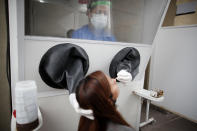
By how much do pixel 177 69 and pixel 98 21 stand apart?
2.14 m

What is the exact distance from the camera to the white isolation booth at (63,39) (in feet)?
2.69

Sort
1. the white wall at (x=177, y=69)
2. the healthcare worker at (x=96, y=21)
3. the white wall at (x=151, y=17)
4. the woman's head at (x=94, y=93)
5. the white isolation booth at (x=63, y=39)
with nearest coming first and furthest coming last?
the woman's head at (x=94, y=93) → the white isolation booth at (x=63, y=39) → the healthcare worker at (x=96, y=21) → the white wall at (x=151, y=17) → the white wall at (x=177, y=69)

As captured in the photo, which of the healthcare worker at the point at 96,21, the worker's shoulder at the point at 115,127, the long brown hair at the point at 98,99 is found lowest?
the worker's shoulder at the point at 115,127

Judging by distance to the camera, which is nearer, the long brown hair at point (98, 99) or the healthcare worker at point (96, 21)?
the long brown hair at point (98, 99)

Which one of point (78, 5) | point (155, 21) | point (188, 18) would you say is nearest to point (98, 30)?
point (78, 5)

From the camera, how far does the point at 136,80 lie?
5.08 ft

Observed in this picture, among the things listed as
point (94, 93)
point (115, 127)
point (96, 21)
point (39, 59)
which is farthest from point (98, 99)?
point (96, 21)

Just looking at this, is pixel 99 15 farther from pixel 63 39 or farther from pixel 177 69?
pixel 177 69

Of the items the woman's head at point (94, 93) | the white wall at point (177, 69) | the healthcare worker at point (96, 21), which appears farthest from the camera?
the white wall at point (177, 69)

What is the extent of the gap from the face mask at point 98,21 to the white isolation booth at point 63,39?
0.23 feet

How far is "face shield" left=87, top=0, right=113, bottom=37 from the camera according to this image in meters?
1.07

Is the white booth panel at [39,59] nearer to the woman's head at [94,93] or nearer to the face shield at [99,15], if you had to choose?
the face shield at [99,15]

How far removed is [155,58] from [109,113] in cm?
252

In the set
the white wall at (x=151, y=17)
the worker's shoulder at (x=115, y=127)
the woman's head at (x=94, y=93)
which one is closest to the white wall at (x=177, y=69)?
the white wall at (x=151, y=17)
